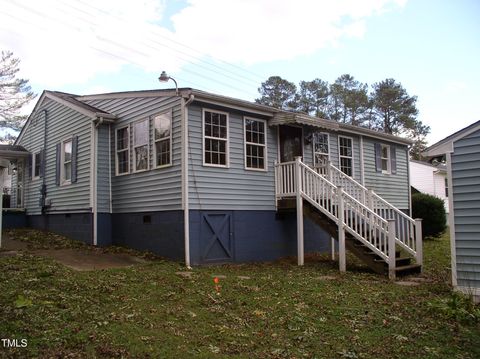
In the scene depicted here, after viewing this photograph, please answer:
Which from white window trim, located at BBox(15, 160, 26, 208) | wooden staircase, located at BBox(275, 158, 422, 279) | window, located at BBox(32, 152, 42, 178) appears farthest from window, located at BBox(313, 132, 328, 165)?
white window trim, located at BBox(15, 160, 26, 208)

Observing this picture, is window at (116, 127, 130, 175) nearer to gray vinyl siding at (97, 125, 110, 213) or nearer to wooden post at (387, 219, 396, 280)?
gray vinyl siding at (97, 125, 110, 213)

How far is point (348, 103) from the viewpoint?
44875 mm

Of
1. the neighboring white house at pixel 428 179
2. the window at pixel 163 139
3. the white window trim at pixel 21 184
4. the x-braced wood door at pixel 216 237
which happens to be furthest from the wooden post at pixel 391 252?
the neighboring white house at pixel 428 179

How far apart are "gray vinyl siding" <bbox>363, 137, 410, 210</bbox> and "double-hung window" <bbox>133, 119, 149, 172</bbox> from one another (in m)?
8.33

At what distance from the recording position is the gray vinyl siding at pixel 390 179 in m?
16.5

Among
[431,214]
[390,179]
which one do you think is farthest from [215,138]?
[431,214]

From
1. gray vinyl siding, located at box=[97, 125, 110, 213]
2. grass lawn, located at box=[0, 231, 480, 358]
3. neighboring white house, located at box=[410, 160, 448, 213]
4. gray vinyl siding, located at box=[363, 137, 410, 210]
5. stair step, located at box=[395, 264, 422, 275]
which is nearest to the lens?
grass lawn, located at box=[0, 231, 480, 358]

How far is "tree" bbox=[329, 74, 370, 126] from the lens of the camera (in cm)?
4494

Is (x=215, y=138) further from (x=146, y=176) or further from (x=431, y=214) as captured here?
(x=431, y=214)

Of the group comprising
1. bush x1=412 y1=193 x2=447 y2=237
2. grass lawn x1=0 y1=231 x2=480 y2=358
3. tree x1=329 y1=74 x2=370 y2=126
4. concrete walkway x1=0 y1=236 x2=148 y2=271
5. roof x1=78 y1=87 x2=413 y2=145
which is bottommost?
grass lawn x1=0 y1=231 x2=480 y2=358

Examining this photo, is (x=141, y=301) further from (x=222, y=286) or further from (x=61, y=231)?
(x=61, y=231)

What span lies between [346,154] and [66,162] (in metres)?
9.55

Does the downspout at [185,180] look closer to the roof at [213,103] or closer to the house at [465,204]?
the roof at [213,103]

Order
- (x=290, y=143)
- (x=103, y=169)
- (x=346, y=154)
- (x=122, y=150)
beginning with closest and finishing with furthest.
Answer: (x=122, y=150), (x=103, y=169), (x=290, y=143), (x=346, y=154)
